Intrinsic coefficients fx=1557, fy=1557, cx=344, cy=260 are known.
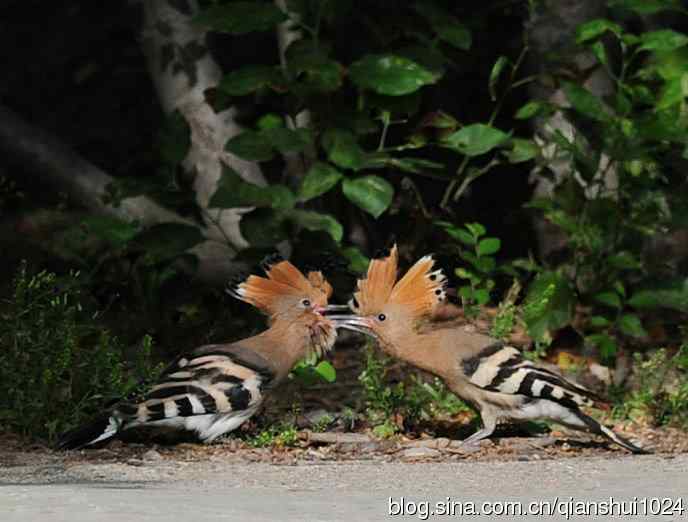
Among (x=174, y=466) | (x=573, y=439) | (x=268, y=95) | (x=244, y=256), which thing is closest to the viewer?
→ (x=174, y=466)

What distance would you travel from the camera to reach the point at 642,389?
21.6ft

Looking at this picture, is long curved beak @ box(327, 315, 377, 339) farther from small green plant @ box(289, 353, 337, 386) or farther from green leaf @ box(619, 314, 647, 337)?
green leaf @ box(619, 314, 647, 337)

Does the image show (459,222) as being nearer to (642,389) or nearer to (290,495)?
(642,389)

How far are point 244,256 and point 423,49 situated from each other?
129 cm

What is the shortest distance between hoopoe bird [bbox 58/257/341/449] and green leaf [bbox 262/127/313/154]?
2.02 feet

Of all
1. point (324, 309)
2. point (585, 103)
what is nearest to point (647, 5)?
point (585, 103)

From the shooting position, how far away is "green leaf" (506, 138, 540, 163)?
284 inches

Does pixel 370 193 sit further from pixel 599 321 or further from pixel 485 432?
pixel 485 432

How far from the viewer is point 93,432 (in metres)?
5.67

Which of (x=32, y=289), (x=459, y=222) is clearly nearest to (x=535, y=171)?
(x=459, y=222)

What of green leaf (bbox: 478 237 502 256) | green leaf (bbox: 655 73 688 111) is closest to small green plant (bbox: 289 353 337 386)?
green leaf (bbox: 478 237 502 256)

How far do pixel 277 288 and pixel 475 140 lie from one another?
53.6 inches

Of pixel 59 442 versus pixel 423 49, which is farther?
pixel 423 49

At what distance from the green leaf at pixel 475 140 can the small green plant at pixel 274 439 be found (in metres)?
1.73
